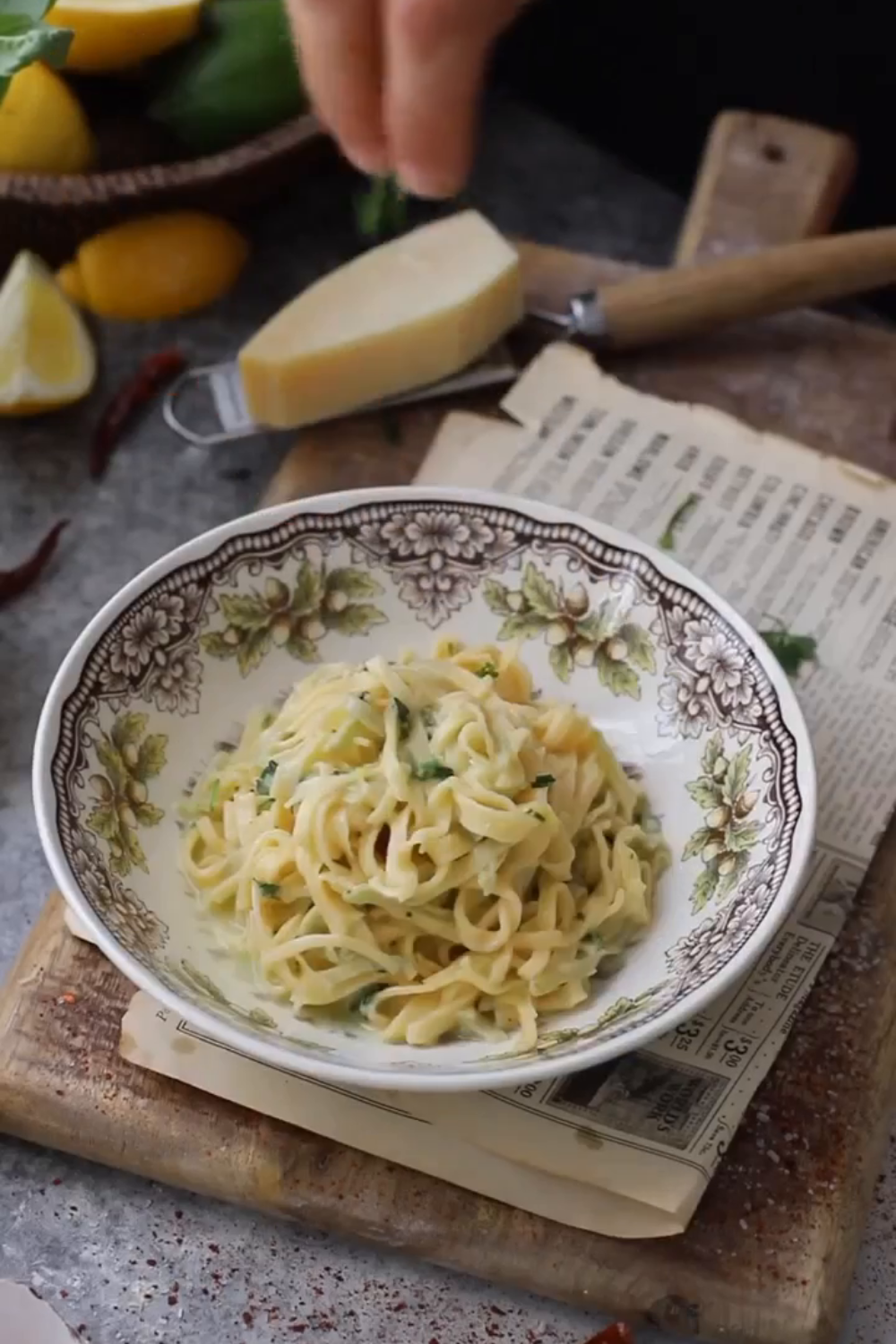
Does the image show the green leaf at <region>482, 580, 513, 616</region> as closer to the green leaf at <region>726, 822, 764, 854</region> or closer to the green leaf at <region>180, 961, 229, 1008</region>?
the green leaf at <region>726, 822, 764, 854</region>

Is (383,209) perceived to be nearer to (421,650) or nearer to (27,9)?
(27,9)

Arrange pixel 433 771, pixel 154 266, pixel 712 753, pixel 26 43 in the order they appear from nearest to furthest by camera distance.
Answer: pixel 433 771 → pixel 712 753 → pixel 26 43 → pixel 154 266

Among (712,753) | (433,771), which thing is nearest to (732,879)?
(712,753)

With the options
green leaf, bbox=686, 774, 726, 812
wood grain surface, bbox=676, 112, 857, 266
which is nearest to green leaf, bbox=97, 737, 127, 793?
green leaf, bbox=686, 774, 726, 812

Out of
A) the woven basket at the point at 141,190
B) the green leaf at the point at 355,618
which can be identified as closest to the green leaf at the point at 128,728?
the green leaf at the point at 355,618

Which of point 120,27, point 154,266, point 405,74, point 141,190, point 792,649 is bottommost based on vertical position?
point 792,649

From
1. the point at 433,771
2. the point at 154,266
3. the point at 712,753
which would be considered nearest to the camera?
the point at 433,771

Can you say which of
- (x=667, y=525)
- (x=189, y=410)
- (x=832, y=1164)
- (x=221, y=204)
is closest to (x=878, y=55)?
(x=667, y=525)
